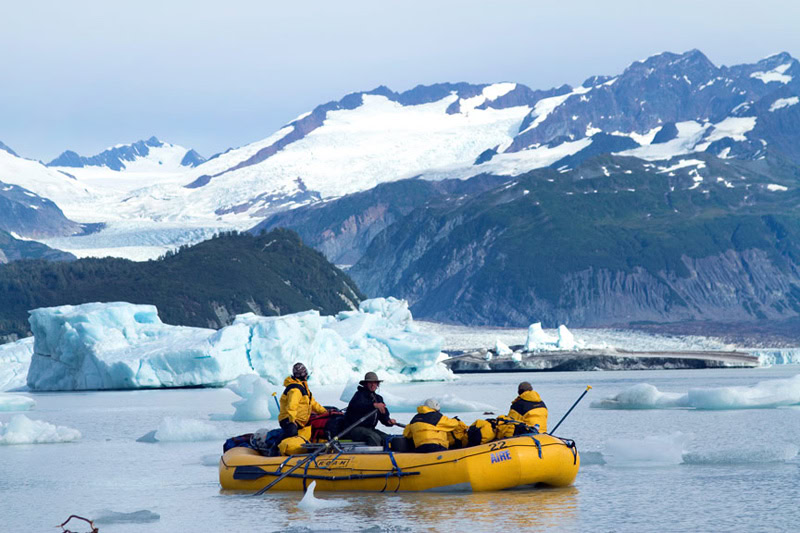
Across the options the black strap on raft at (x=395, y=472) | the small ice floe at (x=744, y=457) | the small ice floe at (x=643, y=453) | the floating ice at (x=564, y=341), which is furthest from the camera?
the floating ice at (x=564, y=341)

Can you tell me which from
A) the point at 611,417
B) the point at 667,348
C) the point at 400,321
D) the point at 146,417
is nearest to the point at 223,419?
the point at 146,417

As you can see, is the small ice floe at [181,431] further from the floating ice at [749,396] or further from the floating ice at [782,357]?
the floating ice at [782,357]

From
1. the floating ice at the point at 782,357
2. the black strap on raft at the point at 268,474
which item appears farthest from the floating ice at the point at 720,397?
the floating ice at the point at 782,357

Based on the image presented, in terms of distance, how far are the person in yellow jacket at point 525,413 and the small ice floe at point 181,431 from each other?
15.5 metres

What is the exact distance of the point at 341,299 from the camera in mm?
172500

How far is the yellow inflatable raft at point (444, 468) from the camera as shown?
21.7 metres

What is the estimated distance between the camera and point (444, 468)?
21.9m

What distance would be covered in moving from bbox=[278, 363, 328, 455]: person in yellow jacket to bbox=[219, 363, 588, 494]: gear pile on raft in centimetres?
2

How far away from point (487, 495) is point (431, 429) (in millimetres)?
1659

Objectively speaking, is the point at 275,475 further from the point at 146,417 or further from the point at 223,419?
the point at 146,417

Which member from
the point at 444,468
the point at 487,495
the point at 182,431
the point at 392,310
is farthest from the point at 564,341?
the point at 444,468

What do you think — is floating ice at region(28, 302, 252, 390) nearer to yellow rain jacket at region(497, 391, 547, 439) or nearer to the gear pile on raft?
the gear pile on raft

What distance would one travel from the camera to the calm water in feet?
65.8

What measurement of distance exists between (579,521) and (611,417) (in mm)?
24572
